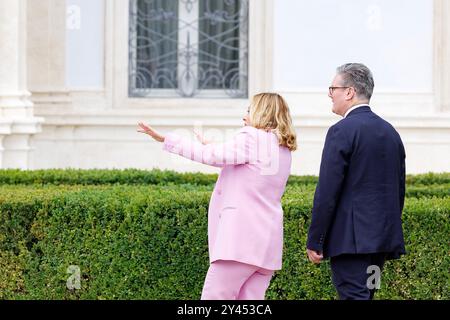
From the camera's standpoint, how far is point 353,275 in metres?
6.26

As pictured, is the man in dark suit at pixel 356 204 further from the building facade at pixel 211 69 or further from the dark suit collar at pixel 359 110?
the building facade at pixel 211 69

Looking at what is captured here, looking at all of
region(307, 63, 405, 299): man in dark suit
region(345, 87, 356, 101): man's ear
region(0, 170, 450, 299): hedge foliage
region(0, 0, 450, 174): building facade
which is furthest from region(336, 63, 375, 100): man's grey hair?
region(0, 0, 450, 174): building facade

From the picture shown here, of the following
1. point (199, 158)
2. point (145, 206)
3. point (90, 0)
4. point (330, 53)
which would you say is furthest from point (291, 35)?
point (199, 158)

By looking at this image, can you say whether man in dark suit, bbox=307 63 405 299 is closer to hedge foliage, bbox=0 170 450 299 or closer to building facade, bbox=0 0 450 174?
hedge foliage, bbox=0 170 450 299

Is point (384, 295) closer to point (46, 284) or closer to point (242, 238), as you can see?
point (242, 238)

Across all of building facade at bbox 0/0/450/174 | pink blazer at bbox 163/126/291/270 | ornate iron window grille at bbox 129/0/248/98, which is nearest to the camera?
pink blazer at bbox 163/126/291/270

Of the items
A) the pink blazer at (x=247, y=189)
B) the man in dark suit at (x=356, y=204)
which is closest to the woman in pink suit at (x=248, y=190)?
the pink blazer at (x=247, y=189)

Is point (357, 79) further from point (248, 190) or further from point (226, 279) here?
point (226, 279)

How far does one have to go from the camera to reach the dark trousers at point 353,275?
6.25 meters

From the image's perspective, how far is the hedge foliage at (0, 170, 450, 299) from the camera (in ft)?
26.1

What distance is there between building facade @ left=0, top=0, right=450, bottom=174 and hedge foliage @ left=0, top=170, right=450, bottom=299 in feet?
13.3

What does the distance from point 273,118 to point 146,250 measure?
68.7 inches

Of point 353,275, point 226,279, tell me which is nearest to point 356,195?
point 353,275

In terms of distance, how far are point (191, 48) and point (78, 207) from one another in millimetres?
5317
